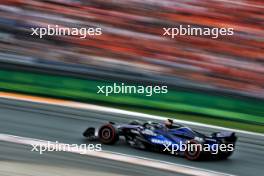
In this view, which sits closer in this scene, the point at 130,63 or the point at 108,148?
the point at 108,148

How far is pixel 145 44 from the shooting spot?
11.6 metres

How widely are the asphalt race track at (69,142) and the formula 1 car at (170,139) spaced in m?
0.09

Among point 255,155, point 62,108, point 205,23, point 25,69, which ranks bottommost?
point 255,155

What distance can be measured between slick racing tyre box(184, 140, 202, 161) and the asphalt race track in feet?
0.24

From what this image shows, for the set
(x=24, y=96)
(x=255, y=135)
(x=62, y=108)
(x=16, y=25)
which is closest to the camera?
(x=255, y=135)

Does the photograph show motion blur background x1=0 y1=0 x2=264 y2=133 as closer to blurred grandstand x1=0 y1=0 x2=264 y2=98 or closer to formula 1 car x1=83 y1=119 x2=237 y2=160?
blurred grandstand x1=0 y1=0 x2=264 y2=98

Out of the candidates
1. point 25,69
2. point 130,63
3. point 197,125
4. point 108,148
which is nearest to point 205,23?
point 130,63

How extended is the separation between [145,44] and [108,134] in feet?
12.5

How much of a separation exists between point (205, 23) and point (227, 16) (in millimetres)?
636

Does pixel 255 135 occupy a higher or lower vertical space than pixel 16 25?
lower

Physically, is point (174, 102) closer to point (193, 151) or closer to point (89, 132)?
point (89, 132)

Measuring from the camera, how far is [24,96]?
1042cm

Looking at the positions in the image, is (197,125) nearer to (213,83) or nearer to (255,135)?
(255,135)

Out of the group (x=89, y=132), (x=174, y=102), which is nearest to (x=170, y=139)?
(x=89, y=132)
